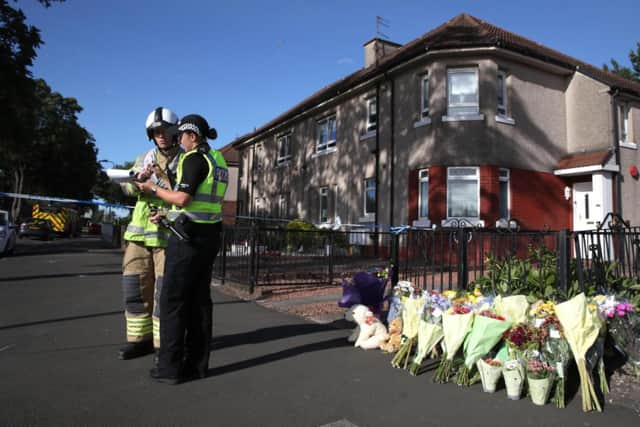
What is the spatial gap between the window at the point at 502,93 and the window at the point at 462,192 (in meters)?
2.11

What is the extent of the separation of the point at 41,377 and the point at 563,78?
1669 centimetres

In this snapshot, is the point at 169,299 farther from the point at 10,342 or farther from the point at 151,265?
A: the point at 10,342

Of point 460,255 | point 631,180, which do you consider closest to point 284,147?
point 631,180

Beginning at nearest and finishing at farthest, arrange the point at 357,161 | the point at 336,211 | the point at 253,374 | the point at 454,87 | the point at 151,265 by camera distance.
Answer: the point at 253,374 → the point at 151,265 → the point at 454,87 → the point at 357,161 → the point at 336,211

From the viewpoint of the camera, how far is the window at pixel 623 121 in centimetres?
1573

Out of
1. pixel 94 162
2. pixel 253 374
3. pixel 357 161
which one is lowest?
pixel 253 374

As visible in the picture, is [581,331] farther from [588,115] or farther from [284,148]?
[284,148]

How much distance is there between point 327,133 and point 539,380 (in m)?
17.8

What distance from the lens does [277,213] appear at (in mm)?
24578

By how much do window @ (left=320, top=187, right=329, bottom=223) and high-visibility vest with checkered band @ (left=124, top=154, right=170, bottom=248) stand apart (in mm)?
15672

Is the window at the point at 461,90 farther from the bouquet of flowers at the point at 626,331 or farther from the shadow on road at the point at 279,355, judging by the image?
the bouquet of flowers at the point at 626,331

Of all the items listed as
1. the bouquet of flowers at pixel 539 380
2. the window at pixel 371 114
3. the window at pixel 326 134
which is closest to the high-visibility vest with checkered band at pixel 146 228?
the bouquet of flowers at pixel 539 380

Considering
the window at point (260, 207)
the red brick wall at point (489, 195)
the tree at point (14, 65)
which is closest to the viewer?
the red brick wall at point (489, 195)

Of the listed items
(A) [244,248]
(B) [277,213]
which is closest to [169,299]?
(A) [244,248]
